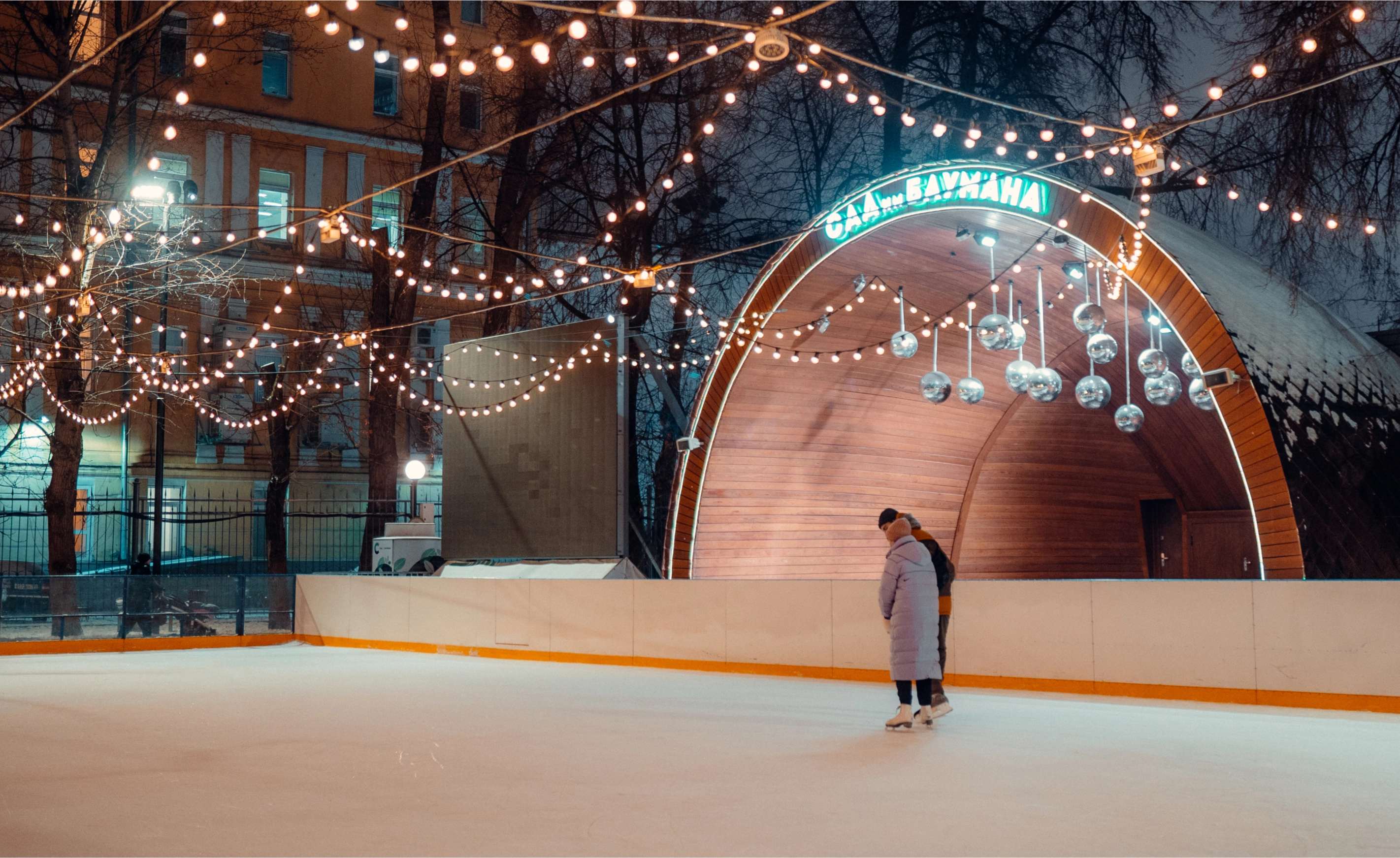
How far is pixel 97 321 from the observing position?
21172 mm

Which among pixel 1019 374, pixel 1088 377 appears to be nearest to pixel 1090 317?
pixel 1019 374

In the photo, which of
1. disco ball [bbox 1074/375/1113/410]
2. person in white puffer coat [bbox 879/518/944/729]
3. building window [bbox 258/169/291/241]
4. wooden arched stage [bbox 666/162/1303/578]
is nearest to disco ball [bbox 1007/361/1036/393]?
disco ball [bbox 1074/375/1113/410]

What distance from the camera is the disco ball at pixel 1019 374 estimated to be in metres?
12.1

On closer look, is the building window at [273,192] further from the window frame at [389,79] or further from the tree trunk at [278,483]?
the tree trunk at [278,483]

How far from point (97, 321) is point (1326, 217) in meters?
19.2

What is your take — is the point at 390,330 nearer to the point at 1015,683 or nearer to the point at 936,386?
the point at 936,386

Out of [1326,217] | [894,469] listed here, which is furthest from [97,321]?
[1326,217]

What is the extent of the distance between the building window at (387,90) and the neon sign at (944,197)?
67.7 feet

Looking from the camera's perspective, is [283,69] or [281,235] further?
[281,235]

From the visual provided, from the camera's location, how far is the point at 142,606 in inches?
691

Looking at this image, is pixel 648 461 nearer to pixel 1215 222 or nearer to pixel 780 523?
pixel 780 523

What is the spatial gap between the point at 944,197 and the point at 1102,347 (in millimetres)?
3036

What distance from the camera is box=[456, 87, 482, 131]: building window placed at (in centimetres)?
3297

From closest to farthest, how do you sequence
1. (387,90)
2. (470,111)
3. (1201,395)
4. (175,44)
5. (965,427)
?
(1201,395), (965,427), (175,44), (387,90), (470,111)
